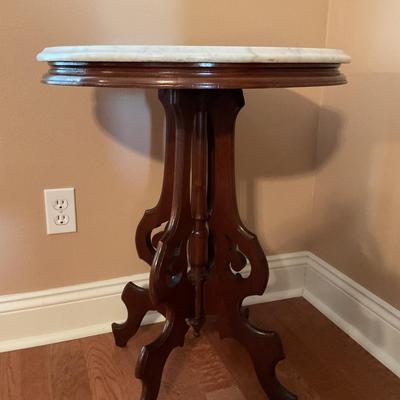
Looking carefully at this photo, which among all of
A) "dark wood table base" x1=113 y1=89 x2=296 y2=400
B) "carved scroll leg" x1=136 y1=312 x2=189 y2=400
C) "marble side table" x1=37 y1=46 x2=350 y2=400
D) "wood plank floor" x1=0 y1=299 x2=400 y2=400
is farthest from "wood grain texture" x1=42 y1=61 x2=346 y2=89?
"wood plank floor" x1=0 y1=299 x2=400 y2=400

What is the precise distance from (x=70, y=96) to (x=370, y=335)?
0.94 meters

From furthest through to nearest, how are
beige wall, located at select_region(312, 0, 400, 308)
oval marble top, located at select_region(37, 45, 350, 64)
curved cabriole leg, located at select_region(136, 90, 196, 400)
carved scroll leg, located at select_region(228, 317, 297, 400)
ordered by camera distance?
beige wall, located at select_region(312, 0, 400, 308) → carved scroll leg, located at select_region(228, 317, 297, 400) → curved cabriole leg, located at select_region(136, 90, 196, 400) → oval marble top, located at select_region(37, 45, 350, 64)

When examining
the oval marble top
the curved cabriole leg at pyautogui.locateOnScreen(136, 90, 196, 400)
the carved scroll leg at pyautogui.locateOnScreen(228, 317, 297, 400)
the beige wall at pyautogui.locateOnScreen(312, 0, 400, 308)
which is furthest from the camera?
the beige wall at pyautogui.locateOnScreen(312, 0, 400, 308)

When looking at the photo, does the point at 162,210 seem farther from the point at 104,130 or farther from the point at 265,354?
the point at 265,354

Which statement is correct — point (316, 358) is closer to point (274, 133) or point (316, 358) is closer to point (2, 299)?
point (274, 133)

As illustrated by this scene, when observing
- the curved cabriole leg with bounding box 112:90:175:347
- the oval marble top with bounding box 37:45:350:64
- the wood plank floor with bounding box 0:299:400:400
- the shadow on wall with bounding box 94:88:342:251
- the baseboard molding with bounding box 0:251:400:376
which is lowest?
the wood plank floor with bounding box 0:299:400:400

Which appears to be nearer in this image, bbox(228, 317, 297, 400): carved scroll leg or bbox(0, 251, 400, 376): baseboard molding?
bbox(228, 317, 297, 400): carved scroll leg

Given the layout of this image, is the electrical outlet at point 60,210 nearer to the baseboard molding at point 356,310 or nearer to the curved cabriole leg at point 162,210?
the curved cabriole leg at point 162,210

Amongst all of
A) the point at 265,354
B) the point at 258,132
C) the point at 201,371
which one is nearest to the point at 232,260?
the point at 265,354

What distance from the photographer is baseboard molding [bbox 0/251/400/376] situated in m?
1.21

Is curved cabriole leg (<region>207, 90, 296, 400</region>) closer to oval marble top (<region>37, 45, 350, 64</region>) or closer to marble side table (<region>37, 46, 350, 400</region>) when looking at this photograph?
marble side table (<region>37, 46, 350, 400</region>)

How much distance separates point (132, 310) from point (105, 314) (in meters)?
0.15

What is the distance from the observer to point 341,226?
1355 mm

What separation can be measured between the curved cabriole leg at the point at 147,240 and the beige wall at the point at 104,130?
14 centimetres
